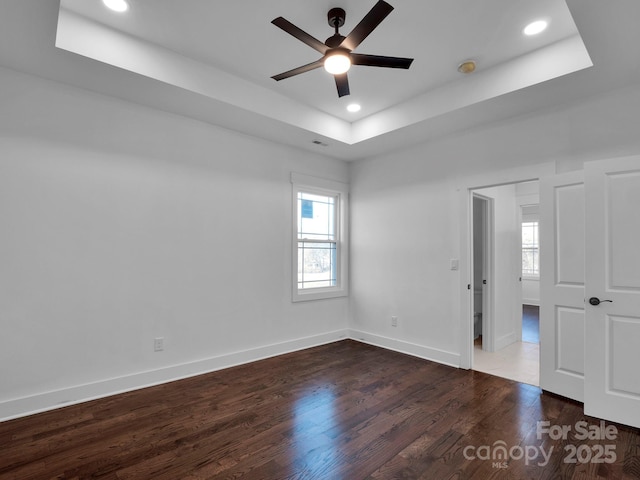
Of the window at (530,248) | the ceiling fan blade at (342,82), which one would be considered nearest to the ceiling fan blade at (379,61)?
the ceiling fan blade at (342,82)

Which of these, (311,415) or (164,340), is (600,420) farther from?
(164,340)

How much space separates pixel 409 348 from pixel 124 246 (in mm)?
3521

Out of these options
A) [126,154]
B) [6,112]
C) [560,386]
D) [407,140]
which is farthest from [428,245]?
[6,112]

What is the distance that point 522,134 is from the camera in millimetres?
3500

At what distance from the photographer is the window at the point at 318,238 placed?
15.5 feet

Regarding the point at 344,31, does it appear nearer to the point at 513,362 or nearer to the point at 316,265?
the point at 316,265

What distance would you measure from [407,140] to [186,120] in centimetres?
263

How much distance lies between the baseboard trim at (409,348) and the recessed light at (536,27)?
127 inches

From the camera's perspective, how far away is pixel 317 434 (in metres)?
2.48

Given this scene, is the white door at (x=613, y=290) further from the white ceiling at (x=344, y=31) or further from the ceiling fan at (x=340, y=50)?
the ceiling fan at (x=340, y=50)

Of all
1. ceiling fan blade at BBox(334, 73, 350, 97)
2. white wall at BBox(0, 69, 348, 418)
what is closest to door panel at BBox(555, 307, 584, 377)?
ceiling fan blade at BBox(334, 73, 350, 97)

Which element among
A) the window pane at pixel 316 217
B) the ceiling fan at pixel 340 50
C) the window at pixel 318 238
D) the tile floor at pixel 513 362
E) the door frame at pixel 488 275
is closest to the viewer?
the ceiling fan at pixel 340 50

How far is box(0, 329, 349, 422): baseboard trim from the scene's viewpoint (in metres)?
2.75

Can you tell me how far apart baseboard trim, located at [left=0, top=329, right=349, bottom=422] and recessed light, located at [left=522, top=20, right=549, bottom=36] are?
402 centimetres
